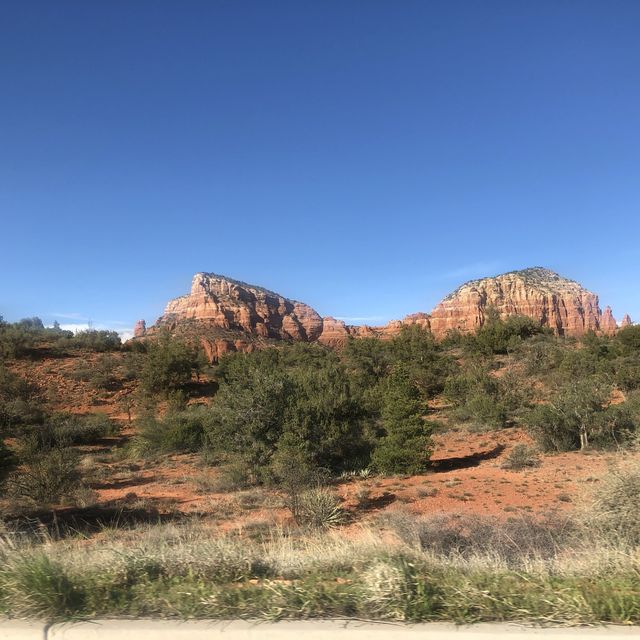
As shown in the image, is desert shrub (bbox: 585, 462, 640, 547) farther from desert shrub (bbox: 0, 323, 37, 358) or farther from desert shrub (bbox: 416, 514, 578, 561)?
desert shrub (bbox: 0, 323, 37, 358)

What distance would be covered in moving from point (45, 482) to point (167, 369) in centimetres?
2606

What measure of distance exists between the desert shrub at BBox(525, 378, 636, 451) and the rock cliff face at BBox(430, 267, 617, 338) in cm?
8496

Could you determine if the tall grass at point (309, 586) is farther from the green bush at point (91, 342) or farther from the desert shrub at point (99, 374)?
the green bush at point (91, 342)

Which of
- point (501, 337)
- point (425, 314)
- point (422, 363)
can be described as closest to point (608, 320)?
point (425, 314)

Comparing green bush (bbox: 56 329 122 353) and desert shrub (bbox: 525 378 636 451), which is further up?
green bush (bbox: 56 329 122 353)

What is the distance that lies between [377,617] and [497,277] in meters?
125

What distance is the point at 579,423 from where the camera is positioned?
20.5 m

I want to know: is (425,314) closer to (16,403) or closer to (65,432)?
(16,403)

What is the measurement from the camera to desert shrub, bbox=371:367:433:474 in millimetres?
17406

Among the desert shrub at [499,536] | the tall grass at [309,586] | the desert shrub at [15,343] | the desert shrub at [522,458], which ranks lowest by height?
the desert shrub at [522,458]

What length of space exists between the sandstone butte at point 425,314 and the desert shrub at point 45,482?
255 ft

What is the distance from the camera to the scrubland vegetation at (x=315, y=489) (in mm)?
3553

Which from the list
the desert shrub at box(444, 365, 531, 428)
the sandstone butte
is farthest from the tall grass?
the sandstone butte

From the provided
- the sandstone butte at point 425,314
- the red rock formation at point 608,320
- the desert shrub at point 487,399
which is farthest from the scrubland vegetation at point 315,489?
the red rock formation at point 608,320
